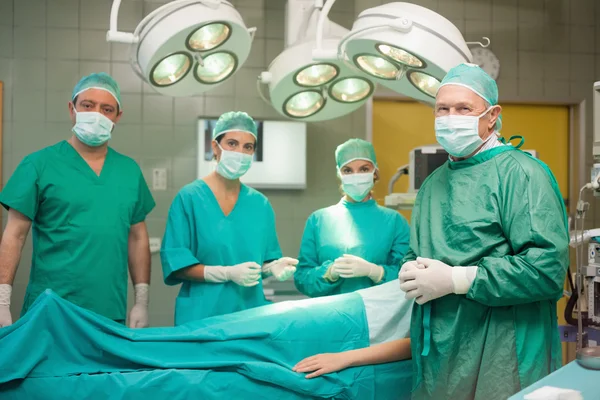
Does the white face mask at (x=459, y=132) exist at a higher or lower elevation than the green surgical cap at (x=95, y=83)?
lower

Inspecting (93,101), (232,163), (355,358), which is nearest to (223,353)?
(355,358)

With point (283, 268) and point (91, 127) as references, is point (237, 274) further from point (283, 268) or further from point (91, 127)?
point (91, 127)

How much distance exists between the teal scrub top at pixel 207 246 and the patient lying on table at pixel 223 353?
0.44 meters

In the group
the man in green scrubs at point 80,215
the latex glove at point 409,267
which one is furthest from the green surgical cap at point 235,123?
the latex glove at point 409,267

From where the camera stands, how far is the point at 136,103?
3713 mm

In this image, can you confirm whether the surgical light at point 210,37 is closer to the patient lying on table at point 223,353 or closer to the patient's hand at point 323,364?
the patient lying on table at point 223,353

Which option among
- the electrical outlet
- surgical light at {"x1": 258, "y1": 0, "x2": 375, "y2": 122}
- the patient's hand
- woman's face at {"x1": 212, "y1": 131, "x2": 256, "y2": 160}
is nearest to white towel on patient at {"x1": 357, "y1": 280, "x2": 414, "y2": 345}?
the patient's hand

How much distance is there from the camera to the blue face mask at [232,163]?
2508 mm

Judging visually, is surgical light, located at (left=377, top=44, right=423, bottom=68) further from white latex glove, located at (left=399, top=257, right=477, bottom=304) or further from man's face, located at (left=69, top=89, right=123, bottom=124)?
man's face, located at (left=69, top=89, right=123, bottom=124)

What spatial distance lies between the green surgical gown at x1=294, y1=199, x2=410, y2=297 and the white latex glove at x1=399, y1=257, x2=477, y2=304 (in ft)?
2.82

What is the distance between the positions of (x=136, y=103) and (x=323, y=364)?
2.33 meters

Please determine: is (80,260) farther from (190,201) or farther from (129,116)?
(129,116)

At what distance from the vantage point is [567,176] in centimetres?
423

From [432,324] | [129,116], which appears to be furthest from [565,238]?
[129,116]
